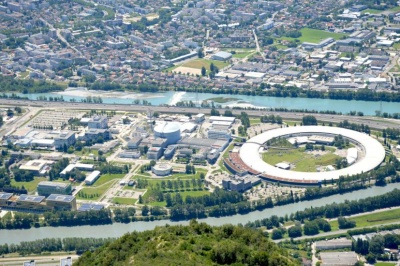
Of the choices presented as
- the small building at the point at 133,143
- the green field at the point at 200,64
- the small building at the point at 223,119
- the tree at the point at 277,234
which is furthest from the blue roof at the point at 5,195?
the green field at the point at 200,64

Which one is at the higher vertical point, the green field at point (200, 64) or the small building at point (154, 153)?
the small building at point (154, 153)

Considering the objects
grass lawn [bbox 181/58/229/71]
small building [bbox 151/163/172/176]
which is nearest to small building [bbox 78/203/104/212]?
small building [bbox 151/163/172/176]

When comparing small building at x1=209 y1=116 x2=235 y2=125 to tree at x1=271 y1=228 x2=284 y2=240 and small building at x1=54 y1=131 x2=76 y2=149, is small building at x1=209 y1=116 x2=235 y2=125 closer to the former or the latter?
small building at x1=54 y1=131 x2=76 y2=149

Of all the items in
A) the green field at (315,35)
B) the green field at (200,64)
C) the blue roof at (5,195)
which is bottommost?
the green field at (315,35)

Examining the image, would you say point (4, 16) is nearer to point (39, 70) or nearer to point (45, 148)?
point (39, 70)

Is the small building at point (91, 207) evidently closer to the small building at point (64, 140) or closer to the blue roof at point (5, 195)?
the blue roof at point (5, 195)

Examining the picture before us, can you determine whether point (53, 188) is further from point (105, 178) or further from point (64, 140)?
point (64, 140)
